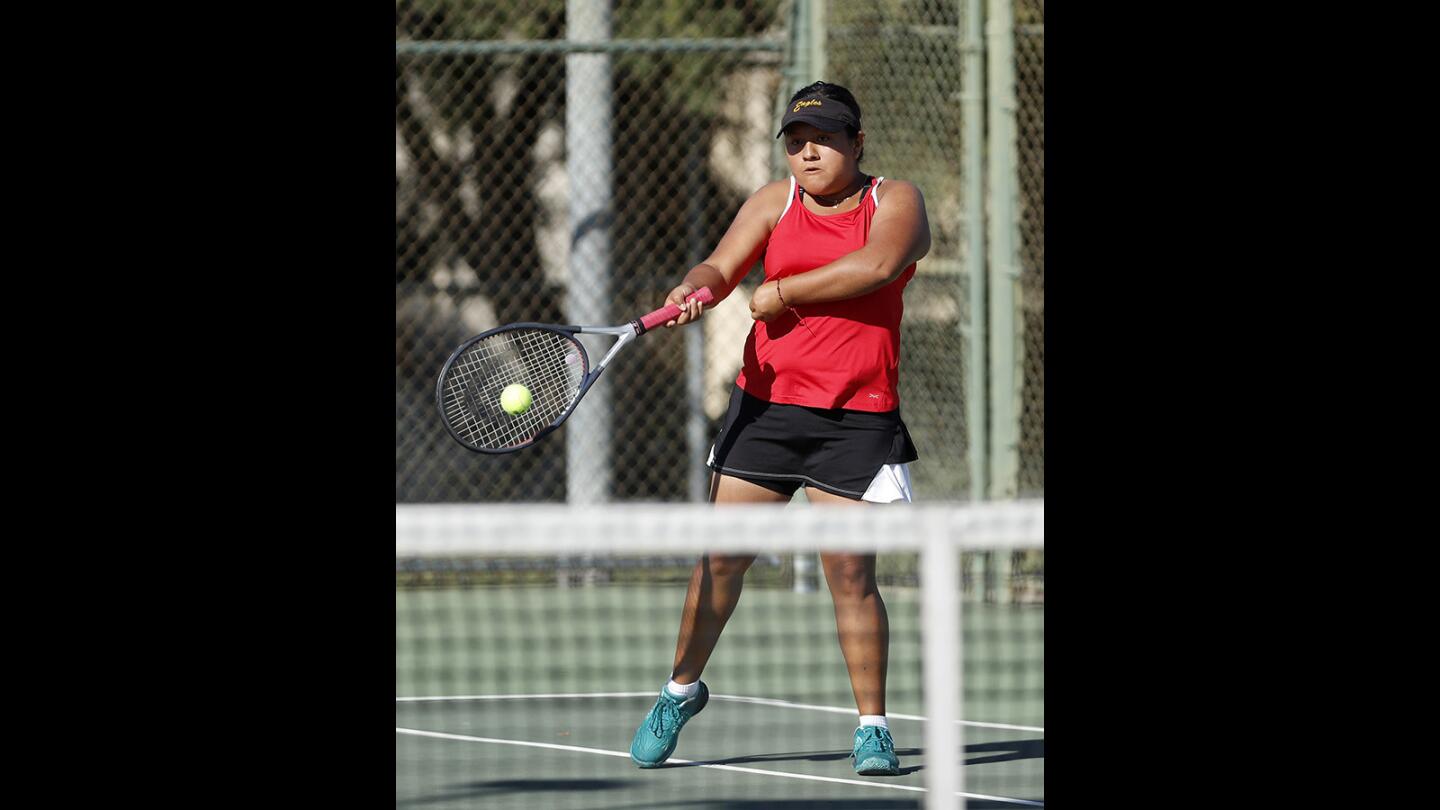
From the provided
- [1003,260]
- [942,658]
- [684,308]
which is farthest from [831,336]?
[1003,260]

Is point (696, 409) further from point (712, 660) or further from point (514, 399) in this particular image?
point (514, 399)

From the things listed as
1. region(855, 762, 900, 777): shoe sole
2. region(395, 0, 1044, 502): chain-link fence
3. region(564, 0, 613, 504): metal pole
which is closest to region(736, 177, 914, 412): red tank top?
region(855, 762, 900, 777): shoe sole

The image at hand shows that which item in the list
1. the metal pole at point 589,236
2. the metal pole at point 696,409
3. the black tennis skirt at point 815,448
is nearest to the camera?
the black tennis skirt at point 815,448

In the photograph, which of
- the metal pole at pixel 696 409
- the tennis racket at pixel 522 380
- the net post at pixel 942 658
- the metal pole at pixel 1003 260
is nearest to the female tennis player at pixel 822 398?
the tennis racket at pixel 522 380

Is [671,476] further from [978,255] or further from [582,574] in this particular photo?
[978,255]

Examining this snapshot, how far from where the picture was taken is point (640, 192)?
1032cm

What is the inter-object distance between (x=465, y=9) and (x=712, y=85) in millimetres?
1494

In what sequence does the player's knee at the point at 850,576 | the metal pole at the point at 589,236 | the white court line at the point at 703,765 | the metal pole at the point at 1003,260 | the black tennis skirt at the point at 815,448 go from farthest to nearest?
the metal pole at the point at 589,236
the metal pole at the point at 1003,260
the black tennis skirt at the point at 815,448
the player's knee at the point at 850,576
the white court line at the point at 703,765

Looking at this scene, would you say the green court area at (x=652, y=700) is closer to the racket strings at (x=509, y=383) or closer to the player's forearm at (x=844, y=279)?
the racket strings at (x=509, y=383)

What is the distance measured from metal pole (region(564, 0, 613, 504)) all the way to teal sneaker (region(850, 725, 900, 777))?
4.35 metres

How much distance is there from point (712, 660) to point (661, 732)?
189 centimetres

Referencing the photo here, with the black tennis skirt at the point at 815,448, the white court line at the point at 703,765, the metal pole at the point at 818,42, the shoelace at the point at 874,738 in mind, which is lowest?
the white court line at the point at 703,765

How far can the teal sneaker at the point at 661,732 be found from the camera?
476 centimetres

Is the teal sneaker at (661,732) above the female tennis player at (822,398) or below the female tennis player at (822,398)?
below
